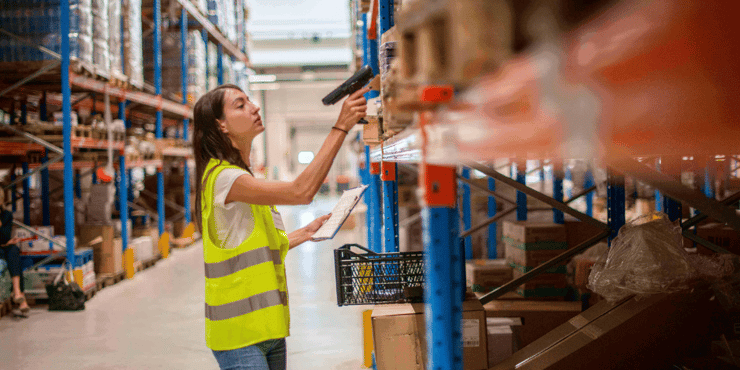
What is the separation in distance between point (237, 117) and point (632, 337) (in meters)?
1.88

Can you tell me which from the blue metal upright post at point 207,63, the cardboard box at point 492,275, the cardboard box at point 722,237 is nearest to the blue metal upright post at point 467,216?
the cardboard box at point 492,275

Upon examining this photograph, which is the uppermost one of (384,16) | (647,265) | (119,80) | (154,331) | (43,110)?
(119,80)

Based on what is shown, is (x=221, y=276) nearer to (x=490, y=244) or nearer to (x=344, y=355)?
(x=344, y=355)

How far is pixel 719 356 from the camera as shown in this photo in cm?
229

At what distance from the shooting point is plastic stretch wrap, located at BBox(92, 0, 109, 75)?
244 inches

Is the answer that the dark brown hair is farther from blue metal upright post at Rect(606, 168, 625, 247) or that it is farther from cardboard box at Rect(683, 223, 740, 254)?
cardboard box at Rect(683, 223, 740, 254)

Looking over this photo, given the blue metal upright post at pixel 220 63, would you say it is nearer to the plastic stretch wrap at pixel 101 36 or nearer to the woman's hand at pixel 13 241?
the plastic stretch wrap at pixel 101 36

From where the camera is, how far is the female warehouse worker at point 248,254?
168 centimetres

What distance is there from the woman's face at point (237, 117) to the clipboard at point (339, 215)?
1.49 ft

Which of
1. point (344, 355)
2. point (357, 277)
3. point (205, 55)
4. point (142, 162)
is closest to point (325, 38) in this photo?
point (205, 55)

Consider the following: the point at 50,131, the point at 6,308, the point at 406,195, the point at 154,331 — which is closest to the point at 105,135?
the point at 50,131

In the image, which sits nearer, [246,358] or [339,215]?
[246,358]

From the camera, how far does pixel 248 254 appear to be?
1.71m

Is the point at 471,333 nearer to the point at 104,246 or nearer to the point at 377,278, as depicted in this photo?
the point at 377,278
